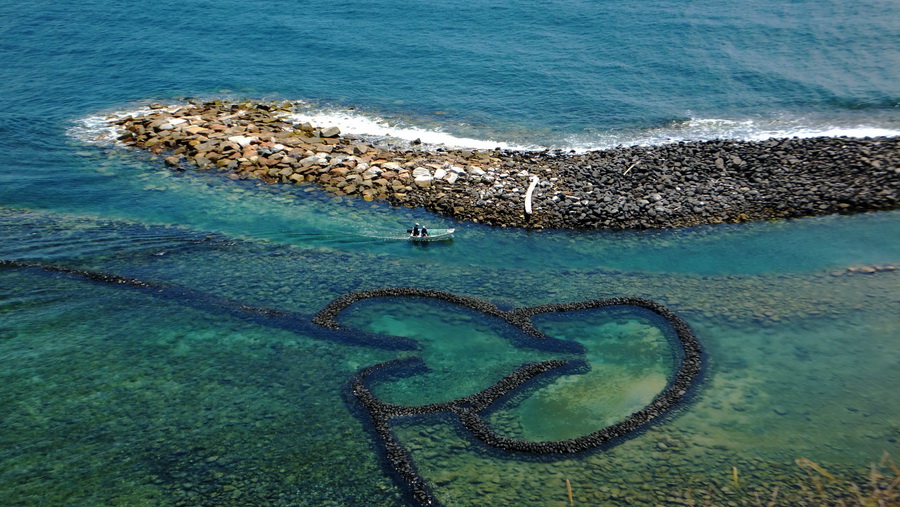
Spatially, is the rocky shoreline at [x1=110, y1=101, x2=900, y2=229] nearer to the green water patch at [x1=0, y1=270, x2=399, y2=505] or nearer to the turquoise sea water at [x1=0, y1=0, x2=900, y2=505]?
the turquoise sea water at [x1=0, y1=0, x2=900, y2=505]

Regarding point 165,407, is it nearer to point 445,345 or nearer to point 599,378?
point 445,345

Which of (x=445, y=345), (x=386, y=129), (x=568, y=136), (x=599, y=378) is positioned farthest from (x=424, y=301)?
(x=568, y=136)

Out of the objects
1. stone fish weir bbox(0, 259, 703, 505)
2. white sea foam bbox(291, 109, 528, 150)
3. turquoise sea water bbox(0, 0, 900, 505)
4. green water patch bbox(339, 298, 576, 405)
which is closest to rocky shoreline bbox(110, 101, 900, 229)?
turquoise sea water bbox(0, 0, 900, 505)

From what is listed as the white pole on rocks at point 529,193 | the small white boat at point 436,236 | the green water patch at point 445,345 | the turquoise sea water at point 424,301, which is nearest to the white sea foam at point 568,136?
the turquoise sea water at point 424,301

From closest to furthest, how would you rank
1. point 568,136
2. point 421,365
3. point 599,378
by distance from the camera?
point 599,378 → point 421,365 → point 568,136

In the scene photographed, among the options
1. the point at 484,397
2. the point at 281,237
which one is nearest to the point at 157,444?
the point at 484,397

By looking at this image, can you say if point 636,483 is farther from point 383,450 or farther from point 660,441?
point 383,450
